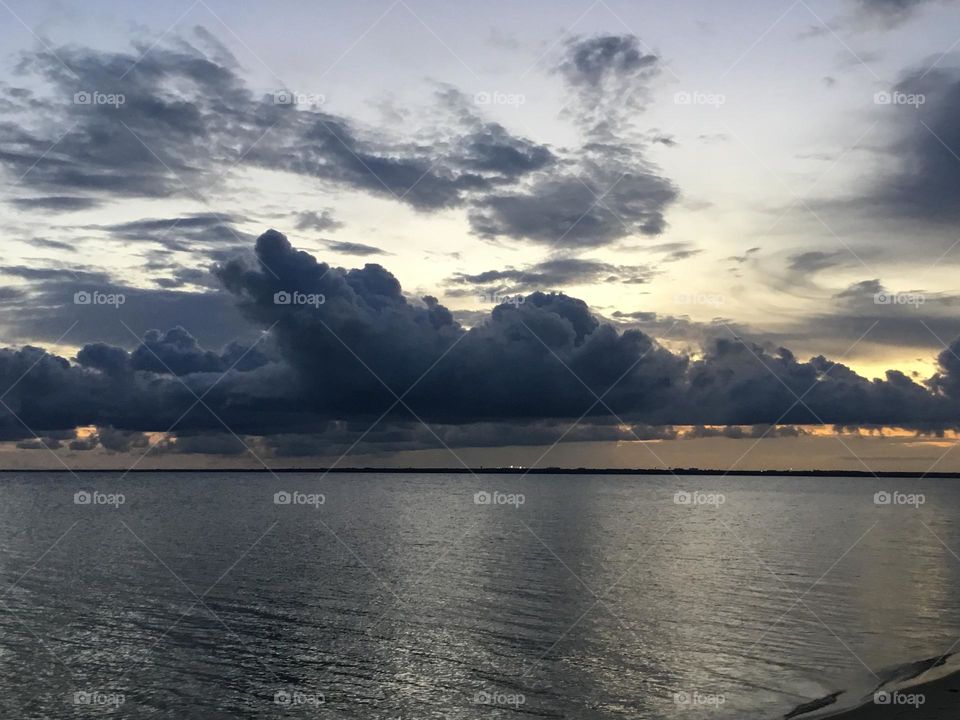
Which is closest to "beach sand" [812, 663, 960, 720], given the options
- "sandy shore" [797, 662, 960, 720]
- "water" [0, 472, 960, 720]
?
"sandy shore" [797, 662, 960, 720]

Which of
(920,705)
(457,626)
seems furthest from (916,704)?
(457,626)

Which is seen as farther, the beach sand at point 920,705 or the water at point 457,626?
the water at point 457,626

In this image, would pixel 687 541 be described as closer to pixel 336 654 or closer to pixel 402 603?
pixel 402 603

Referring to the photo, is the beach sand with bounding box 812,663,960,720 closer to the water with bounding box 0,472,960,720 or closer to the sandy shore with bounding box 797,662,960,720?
the sandy shore with bounding box 797,662,960,720

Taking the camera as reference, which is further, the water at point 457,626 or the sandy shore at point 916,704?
the water at point 457,626

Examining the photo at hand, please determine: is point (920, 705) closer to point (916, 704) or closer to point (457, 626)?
point (916, 704)

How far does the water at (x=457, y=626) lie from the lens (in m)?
31.8

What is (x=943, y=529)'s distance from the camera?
124 meters

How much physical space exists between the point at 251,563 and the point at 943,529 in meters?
104

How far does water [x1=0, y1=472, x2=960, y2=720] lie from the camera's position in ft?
104

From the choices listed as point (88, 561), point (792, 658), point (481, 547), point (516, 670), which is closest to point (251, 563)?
point (88, 561)

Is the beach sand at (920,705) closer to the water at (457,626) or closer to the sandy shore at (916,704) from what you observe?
the sandy shore at (916,704)

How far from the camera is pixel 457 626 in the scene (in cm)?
4403

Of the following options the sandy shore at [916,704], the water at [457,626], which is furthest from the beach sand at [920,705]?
the water at [457,626]
